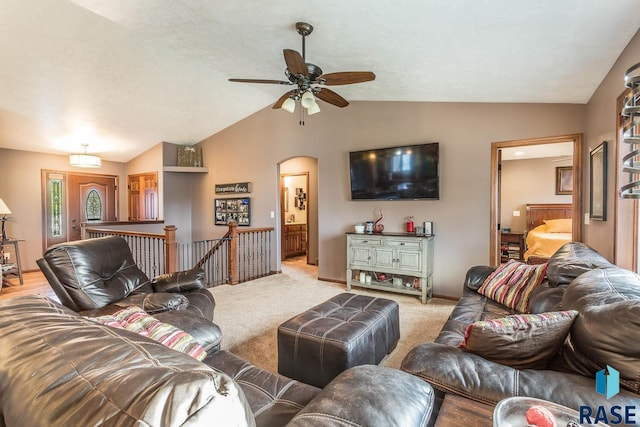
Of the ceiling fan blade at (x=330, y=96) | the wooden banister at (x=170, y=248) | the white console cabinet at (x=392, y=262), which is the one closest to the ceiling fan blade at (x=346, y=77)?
the ceiling fan blade at (x=330, y=96)

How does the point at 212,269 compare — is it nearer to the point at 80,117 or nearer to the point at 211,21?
the point at 80,117

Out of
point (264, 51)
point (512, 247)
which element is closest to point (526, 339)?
point (264, 51)

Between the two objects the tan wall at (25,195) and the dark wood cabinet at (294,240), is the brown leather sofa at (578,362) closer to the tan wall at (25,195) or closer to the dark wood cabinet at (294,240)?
the dark wood cabinet at (294,240)

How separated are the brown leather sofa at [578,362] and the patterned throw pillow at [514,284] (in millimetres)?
906

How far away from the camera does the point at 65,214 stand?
256 inches

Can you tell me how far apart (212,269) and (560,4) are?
555 centimetres

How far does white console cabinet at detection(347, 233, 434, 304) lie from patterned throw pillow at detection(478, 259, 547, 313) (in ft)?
4.13

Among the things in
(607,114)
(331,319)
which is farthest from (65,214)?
(607,114)

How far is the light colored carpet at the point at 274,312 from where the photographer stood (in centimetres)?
276

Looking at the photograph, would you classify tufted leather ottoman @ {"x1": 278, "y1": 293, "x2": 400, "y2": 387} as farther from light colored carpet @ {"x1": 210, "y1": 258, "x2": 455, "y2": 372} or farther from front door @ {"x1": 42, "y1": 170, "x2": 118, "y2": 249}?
front door @ {"x1": 42, "y1": 170, "x2": 118, "y2": 249}

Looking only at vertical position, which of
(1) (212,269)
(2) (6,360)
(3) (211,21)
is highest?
(3) (211,21)

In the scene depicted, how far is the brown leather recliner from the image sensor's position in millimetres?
2285

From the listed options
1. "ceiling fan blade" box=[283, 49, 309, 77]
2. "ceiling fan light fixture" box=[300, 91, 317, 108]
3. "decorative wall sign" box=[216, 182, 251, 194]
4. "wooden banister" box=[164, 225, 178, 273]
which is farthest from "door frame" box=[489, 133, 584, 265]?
"decorative wall sign" box=[216, 182, 251, 194]

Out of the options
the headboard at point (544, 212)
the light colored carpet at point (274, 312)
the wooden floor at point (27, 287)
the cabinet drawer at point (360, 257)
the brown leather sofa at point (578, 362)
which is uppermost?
the headboard at point (544, 212)
